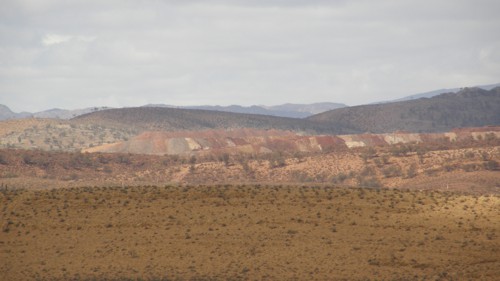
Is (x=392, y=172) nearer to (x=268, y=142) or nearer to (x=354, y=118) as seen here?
(x=268, y=142)

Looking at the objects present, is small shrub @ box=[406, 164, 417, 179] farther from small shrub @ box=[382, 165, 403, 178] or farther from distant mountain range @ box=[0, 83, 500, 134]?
distant mountain range @ box=[0, 83, 500, 134]

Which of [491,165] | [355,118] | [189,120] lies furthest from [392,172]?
[355,118]

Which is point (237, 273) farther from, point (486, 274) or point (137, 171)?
point (137, 171)

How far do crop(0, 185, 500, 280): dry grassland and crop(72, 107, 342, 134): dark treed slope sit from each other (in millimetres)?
123483

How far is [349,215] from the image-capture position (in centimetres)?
3634

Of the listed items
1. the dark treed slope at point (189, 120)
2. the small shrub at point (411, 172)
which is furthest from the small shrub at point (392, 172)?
the dark treed slope at point (189, 120)

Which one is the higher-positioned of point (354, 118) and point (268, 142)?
point (354, 118)

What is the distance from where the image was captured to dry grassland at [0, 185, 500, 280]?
97.3 feet

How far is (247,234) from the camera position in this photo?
33.8 m

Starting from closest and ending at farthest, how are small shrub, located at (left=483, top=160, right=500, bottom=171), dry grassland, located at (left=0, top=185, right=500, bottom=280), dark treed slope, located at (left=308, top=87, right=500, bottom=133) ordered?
dry grassland, located at (left=0, top=185, right=500, bottom=280), small shrub, located at (left=483, top=160, right=500, bottom=171), dark treed slope, located at (left=308, top=87, right=500, bottom=133)

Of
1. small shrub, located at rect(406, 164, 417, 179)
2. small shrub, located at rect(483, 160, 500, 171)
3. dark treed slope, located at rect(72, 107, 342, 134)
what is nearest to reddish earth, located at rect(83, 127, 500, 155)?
small shrub, located at rect(406, 164, 417, 179)

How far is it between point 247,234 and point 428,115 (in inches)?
6136

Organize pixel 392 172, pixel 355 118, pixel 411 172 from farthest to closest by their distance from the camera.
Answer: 1. pixel 355 118
2. pixel 392 172
3. pixel 411 172

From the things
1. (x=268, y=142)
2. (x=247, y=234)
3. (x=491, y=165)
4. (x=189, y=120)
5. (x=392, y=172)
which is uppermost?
(x=189, y=120)
